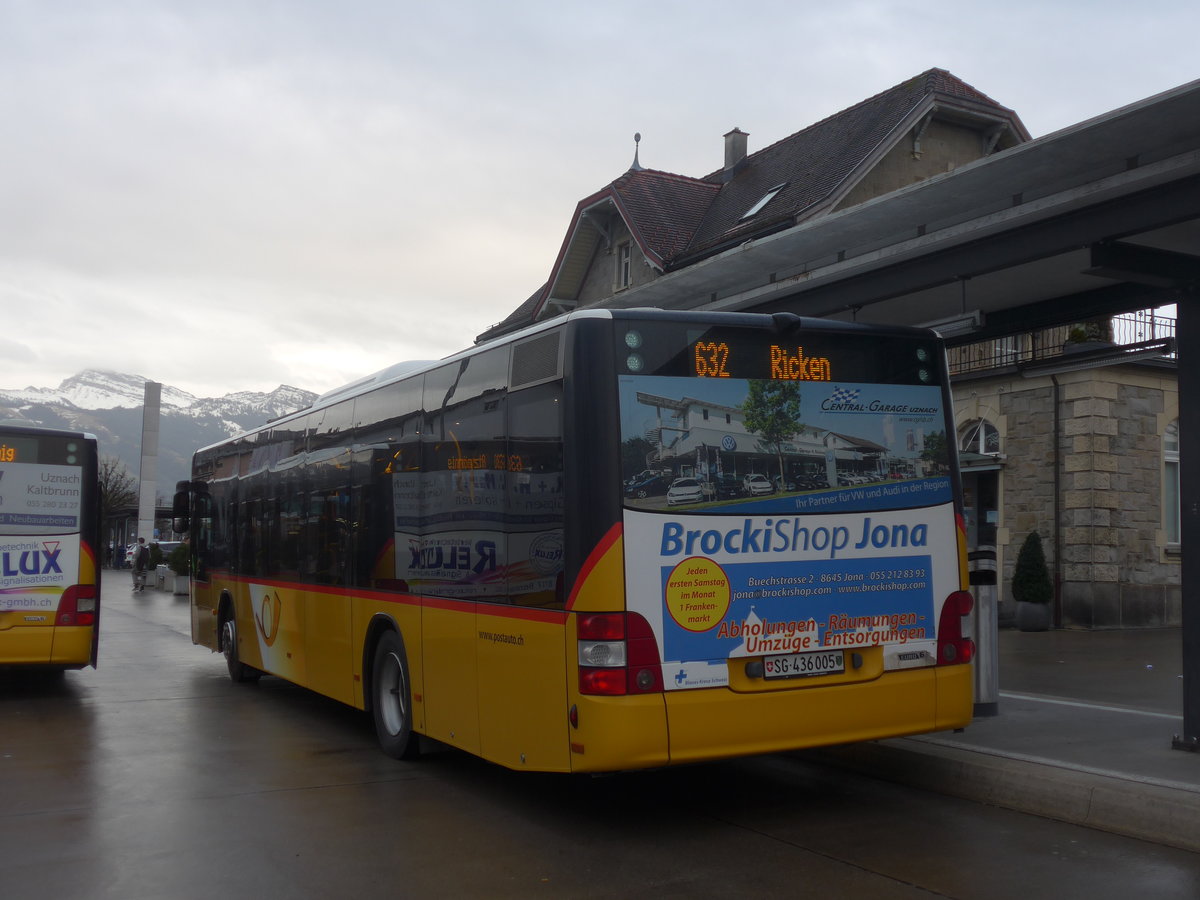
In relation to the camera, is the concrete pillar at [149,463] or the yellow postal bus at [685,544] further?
the concrete pillar at [149,463]

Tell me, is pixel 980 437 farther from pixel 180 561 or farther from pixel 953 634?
pixel 180 561

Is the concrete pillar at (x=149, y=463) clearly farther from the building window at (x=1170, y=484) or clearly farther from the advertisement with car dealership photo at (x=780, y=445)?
the advertisement with car dealership photo at (x=780, y=445)

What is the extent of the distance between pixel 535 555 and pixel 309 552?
4.73 meters

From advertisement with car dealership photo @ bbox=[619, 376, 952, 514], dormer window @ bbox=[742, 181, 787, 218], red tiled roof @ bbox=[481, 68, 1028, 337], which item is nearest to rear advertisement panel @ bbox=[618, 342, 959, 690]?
advertisement with car dealership photo @ bbox=[619, 376, 952, 514]

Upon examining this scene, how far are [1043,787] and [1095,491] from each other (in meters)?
15.3

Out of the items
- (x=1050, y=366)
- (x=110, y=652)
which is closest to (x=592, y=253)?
(x=1050, y=366)

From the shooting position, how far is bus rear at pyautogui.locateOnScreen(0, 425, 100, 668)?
12.7 metres

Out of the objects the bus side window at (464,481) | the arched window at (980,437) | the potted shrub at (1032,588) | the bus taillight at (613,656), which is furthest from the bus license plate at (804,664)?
the arched window at (980,437)

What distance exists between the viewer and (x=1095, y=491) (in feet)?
69.8

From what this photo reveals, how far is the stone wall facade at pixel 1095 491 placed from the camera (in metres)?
21.3

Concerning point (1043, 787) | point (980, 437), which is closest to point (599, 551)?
point (1043, 787)

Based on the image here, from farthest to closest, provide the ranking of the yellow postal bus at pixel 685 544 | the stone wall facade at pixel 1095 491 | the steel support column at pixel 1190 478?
the stone wall facade at pixel 1095 491 → the steel support column at pixel 1190 478 → the yellow postal bus at pixel 685 544

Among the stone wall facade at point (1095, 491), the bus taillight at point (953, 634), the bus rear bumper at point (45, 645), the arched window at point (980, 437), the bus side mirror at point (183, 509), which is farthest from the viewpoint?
the arched window at point (980, 437)

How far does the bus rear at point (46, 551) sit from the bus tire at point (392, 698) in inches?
200
